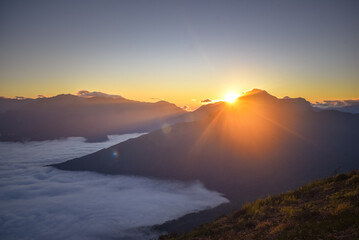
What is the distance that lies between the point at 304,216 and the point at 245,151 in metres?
124

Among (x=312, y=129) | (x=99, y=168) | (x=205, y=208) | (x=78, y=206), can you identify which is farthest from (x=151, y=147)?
(x=312, y=129)

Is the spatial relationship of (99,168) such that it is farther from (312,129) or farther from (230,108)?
(312,129)

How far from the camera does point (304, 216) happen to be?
1214 cm

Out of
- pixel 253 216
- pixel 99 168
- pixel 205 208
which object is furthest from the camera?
pixel 99 168

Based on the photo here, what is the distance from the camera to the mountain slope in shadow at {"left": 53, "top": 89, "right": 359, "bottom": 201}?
371 ft

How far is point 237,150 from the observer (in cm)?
13212

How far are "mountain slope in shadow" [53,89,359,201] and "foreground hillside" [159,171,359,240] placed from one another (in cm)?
8801

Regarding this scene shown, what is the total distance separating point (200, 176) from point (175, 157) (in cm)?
2238

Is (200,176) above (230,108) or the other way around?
the other way around

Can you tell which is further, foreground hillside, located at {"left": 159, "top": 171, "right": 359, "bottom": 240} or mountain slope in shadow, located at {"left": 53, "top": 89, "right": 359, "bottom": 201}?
mountain slope in shadow, located at {"left": 53, "top": 89, "right": 359, "bottom": 201}

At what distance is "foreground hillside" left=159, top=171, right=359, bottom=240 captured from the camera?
941 cm

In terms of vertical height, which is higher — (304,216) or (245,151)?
(304,216)

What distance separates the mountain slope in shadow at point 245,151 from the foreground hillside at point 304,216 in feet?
289

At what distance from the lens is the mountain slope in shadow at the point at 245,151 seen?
371 feet
